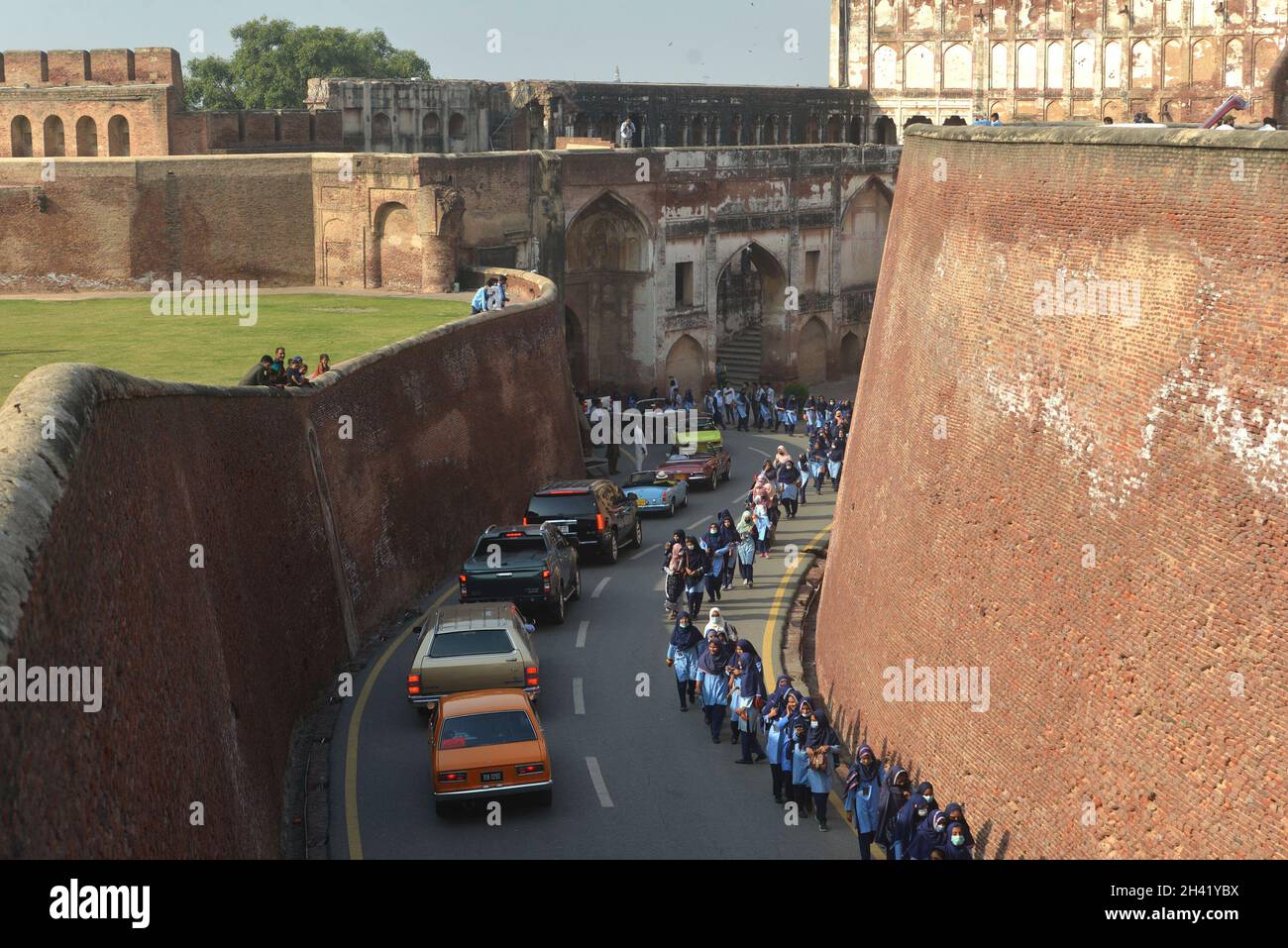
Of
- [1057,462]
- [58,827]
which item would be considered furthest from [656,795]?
[58,827]

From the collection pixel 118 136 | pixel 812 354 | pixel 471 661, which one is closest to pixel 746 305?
pixel 812 354

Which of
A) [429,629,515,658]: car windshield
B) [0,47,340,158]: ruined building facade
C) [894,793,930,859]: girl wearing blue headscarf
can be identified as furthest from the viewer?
[0,47,340,158]: ruined building facade

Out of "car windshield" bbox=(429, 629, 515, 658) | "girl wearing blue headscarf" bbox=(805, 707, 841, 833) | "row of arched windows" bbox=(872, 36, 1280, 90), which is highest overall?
"row of arched windows" bbox=(872, 36, 1280, 90)

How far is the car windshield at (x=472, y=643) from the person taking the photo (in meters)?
22.5

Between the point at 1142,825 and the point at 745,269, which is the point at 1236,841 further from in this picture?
the point at 745,269

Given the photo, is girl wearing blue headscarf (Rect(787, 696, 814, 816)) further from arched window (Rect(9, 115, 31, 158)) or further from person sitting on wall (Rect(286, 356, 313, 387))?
arched window (Rect(9, 115, 31, 158))

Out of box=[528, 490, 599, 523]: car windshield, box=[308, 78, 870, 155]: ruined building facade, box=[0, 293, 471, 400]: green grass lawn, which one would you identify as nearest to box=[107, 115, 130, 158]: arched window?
box=[308, 78, 870, 155]: ruined building facade

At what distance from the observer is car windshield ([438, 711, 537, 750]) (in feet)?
63.4

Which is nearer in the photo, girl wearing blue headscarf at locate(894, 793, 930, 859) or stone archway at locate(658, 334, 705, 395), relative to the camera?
girl wearing blue headscarf at locate(894, 793, 930, 859)

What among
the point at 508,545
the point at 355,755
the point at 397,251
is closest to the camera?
the point at 355,755

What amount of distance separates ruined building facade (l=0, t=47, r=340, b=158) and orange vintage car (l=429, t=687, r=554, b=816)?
3714cm

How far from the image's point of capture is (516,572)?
27.4m

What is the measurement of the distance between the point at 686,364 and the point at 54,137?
68.1ft

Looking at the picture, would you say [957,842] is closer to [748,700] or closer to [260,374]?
[748,700]
